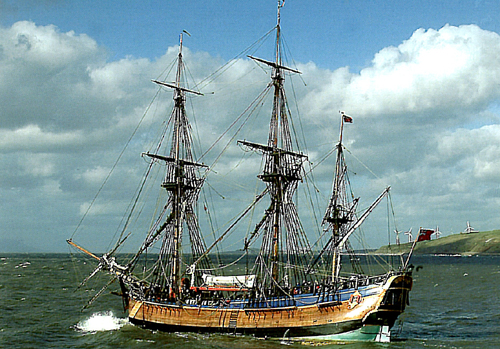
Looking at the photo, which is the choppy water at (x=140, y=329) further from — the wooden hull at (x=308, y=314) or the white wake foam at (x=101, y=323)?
the wooden hull at (x=308, y=314)

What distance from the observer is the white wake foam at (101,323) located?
57500mm

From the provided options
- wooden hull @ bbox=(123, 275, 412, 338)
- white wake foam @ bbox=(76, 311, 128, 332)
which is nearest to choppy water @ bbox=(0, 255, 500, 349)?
white wake foam @ bbox=(76, 311, 128, 332)

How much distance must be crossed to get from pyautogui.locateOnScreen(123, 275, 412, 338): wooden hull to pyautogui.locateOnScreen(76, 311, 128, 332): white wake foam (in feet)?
31.5

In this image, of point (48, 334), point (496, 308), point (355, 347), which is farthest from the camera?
point (496, 308)

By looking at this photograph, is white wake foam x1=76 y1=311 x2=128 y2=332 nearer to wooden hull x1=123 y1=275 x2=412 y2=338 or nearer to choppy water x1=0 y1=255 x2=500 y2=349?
choppy water x1=0 y1=255 x2=500 y2=349

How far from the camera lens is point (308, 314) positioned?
47.0 metres

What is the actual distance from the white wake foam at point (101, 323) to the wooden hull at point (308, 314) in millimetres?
9599

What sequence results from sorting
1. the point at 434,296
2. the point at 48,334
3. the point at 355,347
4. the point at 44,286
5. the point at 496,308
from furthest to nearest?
1. the point at 44,286
2. the point at 434,296
3. the point at 496,308
4. the point at 48,334
5. the point at 355,347

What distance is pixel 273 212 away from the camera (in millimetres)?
56656

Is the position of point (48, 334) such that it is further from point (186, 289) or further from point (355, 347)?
point (355, 347)

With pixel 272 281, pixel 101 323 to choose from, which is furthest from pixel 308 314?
pixel 101 323

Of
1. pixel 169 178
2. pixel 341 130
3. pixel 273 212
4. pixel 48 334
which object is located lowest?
pixel 48 334

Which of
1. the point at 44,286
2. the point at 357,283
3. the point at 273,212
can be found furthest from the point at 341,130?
the point at 44,286

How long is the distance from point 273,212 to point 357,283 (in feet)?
45.0
